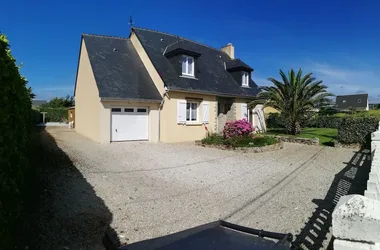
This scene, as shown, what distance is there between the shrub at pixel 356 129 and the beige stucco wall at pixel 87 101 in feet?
43.0

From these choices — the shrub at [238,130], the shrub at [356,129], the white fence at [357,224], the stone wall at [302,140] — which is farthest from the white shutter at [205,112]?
the white fence at [357,224]

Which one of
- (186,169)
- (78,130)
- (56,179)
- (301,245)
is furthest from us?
(78,130)

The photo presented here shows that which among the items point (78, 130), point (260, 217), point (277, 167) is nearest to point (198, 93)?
point (277, 167)

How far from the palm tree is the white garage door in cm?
846

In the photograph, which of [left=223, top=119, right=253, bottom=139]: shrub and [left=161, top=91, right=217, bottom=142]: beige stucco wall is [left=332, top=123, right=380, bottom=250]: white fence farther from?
[left=161, top=91, right=217, bottom=142]: beige stucco wall

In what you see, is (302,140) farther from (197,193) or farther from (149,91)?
(197,193)

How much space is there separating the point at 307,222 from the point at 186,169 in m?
4.63

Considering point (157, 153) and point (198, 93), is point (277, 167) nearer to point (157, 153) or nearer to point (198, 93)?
point (157, 153)

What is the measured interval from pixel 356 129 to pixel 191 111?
9.04 metres

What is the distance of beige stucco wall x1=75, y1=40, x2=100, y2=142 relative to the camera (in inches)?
566

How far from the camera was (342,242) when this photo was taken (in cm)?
212

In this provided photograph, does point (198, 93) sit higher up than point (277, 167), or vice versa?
point (198, 93)

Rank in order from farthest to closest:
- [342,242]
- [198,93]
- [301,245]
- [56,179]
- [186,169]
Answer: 1. [198,93]
2. [186,169]
3. [56,179]
4. [301,245]
5. [342,242]

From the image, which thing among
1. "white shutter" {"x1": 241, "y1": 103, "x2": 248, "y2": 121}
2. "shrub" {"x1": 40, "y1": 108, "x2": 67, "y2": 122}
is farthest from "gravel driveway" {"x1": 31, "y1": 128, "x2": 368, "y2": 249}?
"shrub" {"x1": 40, "y1": 108, "x2": 67, "y2": 122}
